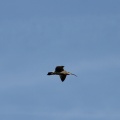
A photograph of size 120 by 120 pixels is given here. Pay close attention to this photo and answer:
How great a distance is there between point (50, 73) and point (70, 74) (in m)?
4.36

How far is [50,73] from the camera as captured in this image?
9069cm

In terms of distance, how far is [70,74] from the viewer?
308 feet

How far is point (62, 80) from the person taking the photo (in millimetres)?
94562

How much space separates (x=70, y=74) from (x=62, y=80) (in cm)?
155

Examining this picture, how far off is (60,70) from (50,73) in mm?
1513

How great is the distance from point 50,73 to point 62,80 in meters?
4.36

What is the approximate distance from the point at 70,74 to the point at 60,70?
3.28m

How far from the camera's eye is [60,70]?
299ft
